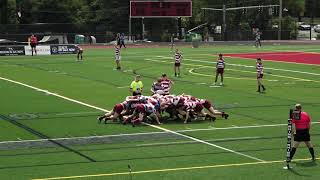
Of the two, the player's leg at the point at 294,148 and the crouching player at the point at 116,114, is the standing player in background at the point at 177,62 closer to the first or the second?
the crouching player at the point at 116,114

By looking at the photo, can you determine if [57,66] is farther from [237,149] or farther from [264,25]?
[264,25]

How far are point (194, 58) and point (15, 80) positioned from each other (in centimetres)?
2281

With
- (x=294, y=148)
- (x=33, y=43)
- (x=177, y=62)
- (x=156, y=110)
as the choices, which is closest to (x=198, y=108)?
(x=156, y=110)

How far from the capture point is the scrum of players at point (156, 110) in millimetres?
22188

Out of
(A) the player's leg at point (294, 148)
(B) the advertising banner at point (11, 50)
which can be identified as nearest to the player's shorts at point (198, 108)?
(A) the player's leg at point (294, 148)

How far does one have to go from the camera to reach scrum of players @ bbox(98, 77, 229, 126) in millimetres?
22188

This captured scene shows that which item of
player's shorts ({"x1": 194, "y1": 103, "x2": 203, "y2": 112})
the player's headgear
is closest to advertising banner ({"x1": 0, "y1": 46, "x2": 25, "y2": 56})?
the player's headgear

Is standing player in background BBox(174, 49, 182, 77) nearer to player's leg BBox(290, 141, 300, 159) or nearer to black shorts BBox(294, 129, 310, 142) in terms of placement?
player's leg BBox(290, 141, 300, 159)

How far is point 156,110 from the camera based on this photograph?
2253 cm

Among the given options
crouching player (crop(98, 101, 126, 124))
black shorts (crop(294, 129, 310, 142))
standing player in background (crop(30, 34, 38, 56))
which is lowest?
crouching player (crop(98, 101, 126, 124))

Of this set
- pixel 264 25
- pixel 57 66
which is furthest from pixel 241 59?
pixel 264 25

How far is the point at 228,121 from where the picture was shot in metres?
23.1

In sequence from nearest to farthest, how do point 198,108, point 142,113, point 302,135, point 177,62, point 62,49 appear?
1. point 302,135
2. point 142,113
3. point 198,108
4. point 177,62
5. point 62,49

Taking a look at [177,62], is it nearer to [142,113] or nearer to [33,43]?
[142,113]
